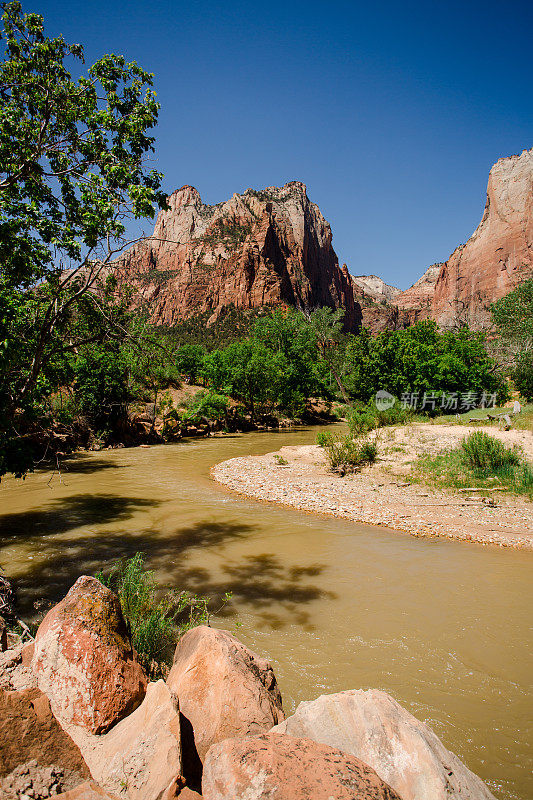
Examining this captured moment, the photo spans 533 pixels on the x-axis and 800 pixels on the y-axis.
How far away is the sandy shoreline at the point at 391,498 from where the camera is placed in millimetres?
8039

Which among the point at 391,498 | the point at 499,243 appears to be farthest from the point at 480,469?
the point at 499,243

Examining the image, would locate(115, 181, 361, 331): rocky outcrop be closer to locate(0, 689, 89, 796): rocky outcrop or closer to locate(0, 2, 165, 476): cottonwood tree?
locate(0, 2, 165, 476): cottonwood tree

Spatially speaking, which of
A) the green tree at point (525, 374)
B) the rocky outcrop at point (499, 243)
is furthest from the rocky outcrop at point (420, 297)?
the green tree at point (525, 374)

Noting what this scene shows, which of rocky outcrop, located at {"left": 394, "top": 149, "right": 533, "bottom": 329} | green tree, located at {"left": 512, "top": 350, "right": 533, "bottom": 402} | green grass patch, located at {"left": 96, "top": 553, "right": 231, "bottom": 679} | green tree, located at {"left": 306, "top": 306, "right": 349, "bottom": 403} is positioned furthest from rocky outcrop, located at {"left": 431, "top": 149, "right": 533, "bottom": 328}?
green grass patch, located at {"left": 96, "top": 553, "right": 231, "bottom": 679}

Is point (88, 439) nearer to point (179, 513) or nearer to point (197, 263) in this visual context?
point (179, 513)

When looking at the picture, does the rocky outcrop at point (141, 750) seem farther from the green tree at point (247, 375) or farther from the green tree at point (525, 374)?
the green tree at point (525, 374)

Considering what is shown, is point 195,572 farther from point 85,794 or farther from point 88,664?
point 85,794

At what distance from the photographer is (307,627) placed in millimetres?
4660

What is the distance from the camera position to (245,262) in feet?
376

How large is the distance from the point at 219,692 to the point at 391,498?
866 centimetres

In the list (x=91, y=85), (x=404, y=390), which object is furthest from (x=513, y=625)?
(x=404, y=390)

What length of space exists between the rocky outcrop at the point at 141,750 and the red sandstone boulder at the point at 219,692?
0.16m

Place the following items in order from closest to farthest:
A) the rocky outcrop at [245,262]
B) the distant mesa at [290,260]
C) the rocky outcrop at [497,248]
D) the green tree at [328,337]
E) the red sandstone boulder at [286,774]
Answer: the red sandstone boulder at [286,774], the green tree at [328,337], the rocky outcrop at [497,248], the distant mesa at [290,260], the rocky outcrop at [245,262]

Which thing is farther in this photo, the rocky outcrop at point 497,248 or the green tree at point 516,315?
the rocky outcrop at point 497,248
